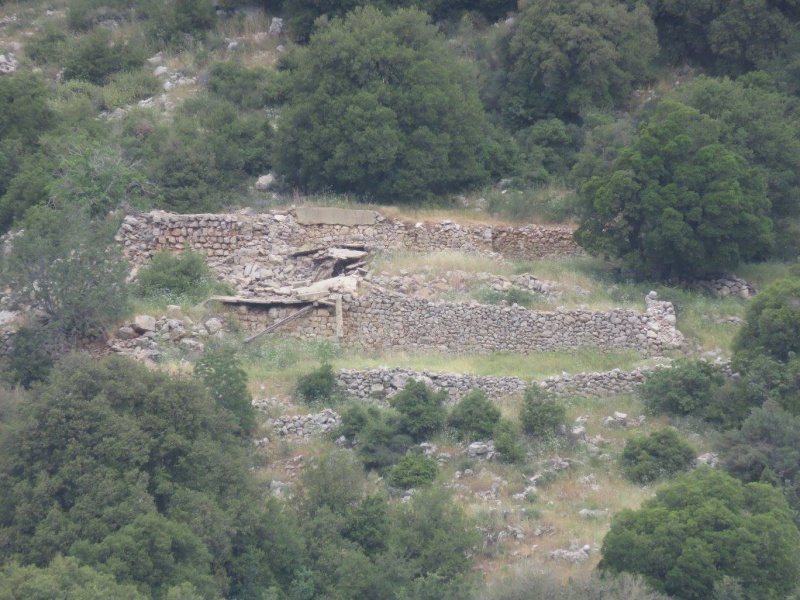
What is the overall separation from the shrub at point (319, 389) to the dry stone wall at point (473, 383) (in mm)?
393

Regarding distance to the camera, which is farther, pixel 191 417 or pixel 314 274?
pixel 314 274

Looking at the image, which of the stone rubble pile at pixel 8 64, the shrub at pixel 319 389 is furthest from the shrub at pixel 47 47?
the shrub at pixel 319 389

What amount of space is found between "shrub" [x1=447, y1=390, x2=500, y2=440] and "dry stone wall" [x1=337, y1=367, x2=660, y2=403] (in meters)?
→ 1.10

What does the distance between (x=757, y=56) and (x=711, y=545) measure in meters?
22.5

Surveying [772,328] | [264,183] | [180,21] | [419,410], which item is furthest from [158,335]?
[180,21]

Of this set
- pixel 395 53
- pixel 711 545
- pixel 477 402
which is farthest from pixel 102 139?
pixel 711 545

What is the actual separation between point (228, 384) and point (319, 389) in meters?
2.35

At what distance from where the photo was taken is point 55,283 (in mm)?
33188

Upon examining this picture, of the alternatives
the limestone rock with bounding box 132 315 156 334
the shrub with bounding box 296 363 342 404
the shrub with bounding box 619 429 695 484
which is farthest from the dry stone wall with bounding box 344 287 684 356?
the shrub with bounding box 619 429 695 484

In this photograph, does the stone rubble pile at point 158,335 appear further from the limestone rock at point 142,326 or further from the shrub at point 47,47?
the shrub at point 47,47

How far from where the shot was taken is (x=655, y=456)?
98.2ft

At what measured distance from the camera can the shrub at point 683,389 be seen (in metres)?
Result: 31.7

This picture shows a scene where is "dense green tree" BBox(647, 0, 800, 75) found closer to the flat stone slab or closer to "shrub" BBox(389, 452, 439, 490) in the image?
the flat stone slab

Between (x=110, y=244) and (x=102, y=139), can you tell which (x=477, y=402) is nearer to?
(x=110, y=244)
